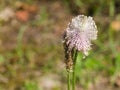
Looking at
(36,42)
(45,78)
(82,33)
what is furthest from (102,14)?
(82,33)

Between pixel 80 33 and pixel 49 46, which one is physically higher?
pixel 49 46

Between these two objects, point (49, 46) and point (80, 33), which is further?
point (49, 46)

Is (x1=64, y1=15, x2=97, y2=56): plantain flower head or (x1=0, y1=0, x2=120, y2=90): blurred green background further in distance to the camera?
(x1=0, y1=0, x2=120, y2=90): blurred green background

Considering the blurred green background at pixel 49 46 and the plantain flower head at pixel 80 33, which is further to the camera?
the blurred green background at pixel 49 46
